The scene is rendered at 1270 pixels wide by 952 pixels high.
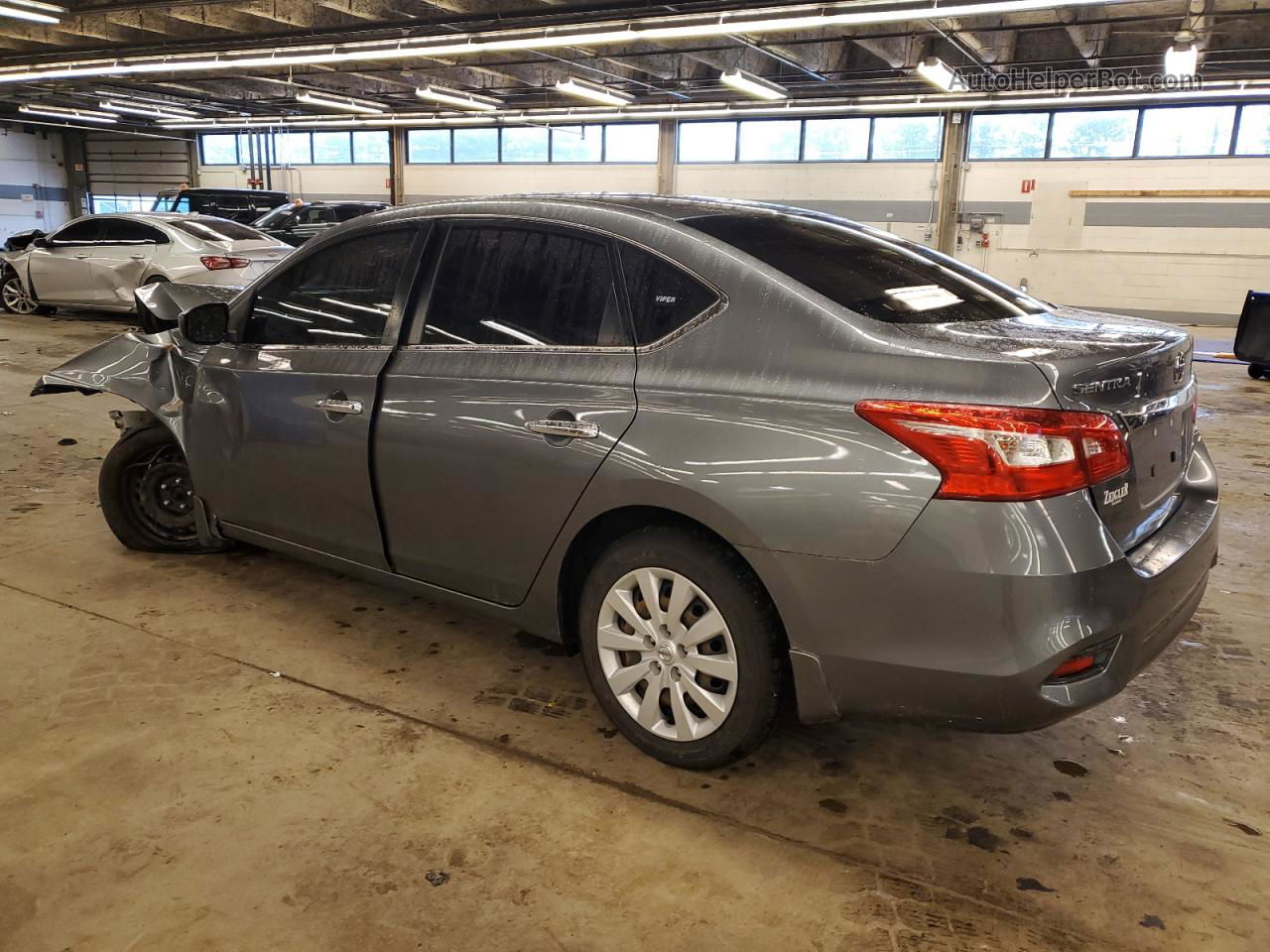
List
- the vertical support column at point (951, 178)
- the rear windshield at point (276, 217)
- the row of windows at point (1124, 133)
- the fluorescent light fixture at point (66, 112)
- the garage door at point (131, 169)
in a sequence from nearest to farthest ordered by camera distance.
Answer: the rear windshield at point (276, 217)
the row of windows at point (1124, 133)
the vertical support column at point (951, 178)
the fluorescent light fixture at point (66, 112)
the garage door at point (131, 169)

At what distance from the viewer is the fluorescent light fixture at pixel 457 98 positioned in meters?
17.3

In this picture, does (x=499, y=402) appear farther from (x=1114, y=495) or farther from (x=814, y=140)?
(x=814, y=140)

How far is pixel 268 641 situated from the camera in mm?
3248

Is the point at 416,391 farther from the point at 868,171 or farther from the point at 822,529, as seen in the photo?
the point at 868,171

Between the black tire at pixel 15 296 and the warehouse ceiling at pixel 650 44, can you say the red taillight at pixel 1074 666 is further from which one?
the black tire at pixel 15 296

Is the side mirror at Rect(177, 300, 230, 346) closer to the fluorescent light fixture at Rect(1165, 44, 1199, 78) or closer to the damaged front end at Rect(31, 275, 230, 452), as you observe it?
the damaged front end at Rect(31, 275, 230, 452)

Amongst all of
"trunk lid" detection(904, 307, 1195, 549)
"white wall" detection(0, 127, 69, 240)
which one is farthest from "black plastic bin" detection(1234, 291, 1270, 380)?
"white wall" detection(0, 127, 69, 240)

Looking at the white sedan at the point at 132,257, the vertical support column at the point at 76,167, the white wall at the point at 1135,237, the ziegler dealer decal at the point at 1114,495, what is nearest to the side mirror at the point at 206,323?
the ziegler dealer decal at the point at 1114,495

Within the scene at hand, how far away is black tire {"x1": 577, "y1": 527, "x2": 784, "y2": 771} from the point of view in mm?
2242

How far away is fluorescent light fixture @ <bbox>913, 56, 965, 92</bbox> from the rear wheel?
1231 centimetres

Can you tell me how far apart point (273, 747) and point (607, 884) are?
1.08 metres

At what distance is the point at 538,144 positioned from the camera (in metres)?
22.7

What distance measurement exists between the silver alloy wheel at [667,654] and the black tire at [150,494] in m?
2.12

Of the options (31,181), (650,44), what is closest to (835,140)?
(650,44)
